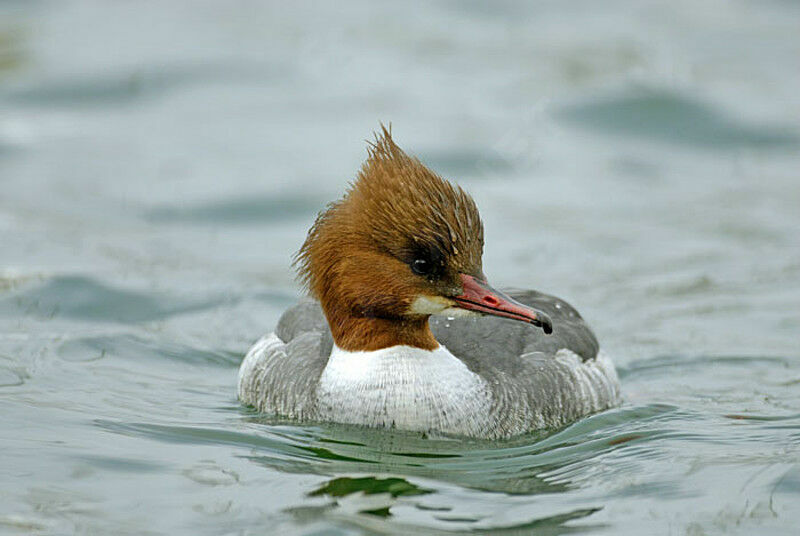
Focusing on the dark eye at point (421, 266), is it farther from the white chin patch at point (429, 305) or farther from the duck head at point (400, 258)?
the white chin patch at point (429, 305)

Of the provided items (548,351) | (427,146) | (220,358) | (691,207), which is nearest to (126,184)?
(427,146)

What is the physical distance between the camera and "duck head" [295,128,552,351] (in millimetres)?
7305

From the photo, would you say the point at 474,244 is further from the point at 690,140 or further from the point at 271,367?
the point at 690,140

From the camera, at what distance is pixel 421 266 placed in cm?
736

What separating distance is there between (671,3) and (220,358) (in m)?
9.21

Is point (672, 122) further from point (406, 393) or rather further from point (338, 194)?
point (406, 393)

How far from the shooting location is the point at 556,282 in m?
11.7

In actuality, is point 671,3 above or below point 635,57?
above

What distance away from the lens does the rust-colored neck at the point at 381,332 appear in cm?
765

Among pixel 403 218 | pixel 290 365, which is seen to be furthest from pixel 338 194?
pixel 403 218

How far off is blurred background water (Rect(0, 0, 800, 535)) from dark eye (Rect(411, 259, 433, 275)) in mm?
928

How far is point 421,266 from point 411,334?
1.61 ft

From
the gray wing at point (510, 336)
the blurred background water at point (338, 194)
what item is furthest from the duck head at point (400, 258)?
the blurred background water at point (338, 194)

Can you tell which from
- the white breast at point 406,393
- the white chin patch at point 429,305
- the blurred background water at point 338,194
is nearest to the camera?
the blurred background water at point 338,194
